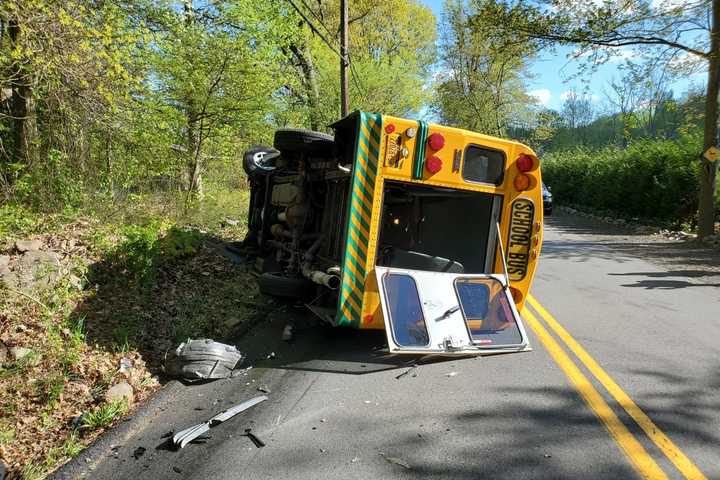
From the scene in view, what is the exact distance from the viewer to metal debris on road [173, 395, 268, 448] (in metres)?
3.20

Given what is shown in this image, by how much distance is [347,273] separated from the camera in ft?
15.0

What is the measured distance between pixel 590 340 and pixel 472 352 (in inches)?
63.5

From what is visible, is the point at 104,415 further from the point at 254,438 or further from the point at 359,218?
the point at 359,218

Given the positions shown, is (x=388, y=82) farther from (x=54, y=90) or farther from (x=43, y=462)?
(x=43, y=462)

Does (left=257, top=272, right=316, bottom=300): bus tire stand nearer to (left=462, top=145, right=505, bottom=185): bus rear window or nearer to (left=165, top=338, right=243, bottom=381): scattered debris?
(left=165, top=338, right=243, bottom=381): scattered debris

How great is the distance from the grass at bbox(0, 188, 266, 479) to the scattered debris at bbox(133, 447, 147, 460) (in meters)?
0.39

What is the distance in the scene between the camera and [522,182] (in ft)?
17.0

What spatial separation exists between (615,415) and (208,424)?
110 inches

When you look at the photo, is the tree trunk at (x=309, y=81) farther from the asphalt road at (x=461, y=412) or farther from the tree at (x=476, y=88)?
the tree at (x=476, y=88)

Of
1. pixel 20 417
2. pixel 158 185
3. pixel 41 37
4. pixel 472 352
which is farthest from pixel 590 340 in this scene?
pixel 158 185

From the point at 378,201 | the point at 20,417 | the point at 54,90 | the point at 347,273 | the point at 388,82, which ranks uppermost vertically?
the point at 388,82

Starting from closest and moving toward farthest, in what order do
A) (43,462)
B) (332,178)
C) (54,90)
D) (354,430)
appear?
(43,462), (354,430), (332,178), (54,90)

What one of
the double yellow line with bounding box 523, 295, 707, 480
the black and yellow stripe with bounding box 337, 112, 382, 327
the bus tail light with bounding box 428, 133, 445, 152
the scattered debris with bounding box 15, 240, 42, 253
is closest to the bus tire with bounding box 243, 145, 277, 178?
the scattered debris with bounding box 15, 240, 42, 253

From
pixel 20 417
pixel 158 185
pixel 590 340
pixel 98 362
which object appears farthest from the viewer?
pixel 158 185
